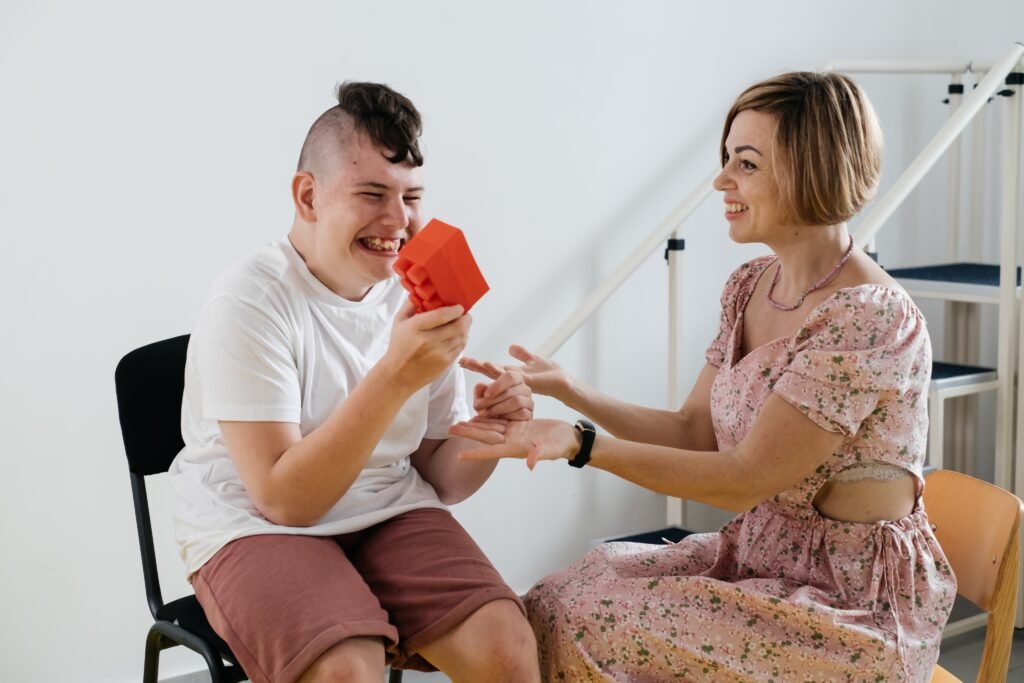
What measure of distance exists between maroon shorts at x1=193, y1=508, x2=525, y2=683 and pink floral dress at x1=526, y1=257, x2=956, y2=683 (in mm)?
147

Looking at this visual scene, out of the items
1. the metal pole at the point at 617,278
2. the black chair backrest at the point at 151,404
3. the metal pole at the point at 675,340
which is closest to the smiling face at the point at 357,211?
the black chair backrest at the point at 151,404

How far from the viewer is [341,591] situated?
149 centimetres

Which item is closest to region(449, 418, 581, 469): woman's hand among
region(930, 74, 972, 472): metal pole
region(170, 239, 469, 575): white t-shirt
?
region(170, 239, 469, 575): white t-shirt

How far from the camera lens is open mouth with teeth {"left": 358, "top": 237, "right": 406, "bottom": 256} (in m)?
1.67

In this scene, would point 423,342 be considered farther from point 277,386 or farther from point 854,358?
point 854,358

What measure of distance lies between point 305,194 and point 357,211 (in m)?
0.10

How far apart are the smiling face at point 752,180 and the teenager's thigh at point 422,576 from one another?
603 millimetres

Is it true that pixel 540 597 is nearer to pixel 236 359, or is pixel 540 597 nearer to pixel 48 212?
pixel 236 359

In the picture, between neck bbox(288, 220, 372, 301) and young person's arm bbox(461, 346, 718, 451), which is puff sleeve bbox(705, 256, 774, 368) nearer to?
young person's arm bbox(461, 346, 718, 451)

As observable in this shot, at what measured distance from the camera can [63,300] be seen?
2.48 metres

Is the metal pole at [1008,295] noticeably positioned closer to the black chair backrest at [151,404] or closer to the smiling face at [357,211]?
the smiling face at [357,211]

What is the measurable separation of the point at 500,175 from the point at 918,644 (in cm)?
180

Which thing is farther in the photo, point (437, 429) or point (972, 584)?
point (437, 429)

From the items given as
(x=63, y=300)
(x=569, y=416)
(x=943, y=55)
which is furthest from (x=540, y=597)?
(x=943, y=55)
